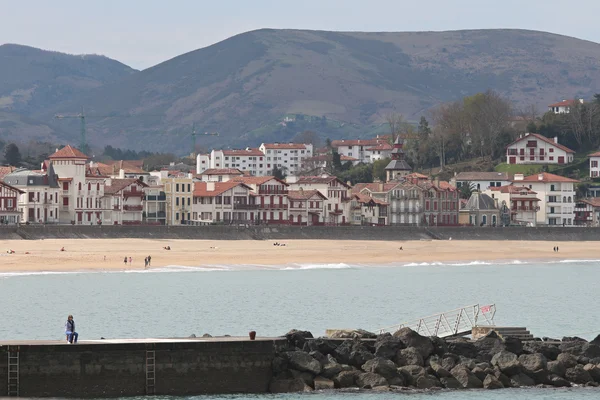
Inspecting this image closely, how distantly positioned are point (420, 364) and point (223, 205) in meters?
82.8

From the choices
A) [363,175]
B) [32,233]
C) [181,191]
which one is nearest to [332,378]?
[32,233]

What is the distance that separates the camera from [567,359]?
118 ft

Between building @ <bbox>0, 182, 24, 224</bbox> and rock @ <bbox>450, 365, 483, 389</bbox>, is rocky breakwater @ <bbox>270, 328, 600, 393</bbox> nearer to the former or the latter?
rock @ <bbox>450, 365, 483, 389</bbox>

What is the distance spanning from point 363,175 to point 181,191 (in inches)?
1542

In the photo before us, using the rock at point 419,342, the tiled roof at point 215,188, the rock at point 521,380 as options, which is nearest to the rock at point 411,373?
the rock at point 419,342

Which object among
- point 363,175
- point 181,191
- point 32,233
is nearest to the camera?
point 32,233

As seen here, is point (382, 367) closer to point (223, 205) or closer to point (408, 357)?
point (408, 357)

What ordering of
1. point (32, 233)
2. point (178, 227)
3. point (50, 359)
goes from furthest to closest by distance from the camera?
1. point (178, 227)
2. point (32, 233)
3. point (50, 359)

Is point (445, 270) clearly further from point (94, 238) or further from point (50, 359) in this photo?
point (50, 359)

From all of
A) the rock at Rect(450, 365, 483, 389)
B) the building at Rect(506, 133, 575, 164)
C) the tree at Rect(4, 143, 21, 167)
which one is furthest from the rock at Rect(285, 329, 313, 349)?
the tree at Rect(4, 143, 21, 167)

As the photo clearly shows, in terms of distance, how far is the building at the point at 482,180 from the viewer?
13962 cm

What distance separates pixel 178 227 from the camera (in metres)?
100

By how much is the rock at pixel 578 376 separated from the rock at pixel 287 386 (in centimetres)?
700

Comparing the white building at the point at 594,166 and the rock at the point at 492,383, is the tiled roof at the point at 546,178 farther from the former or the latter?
the rock at the point at 492,383
